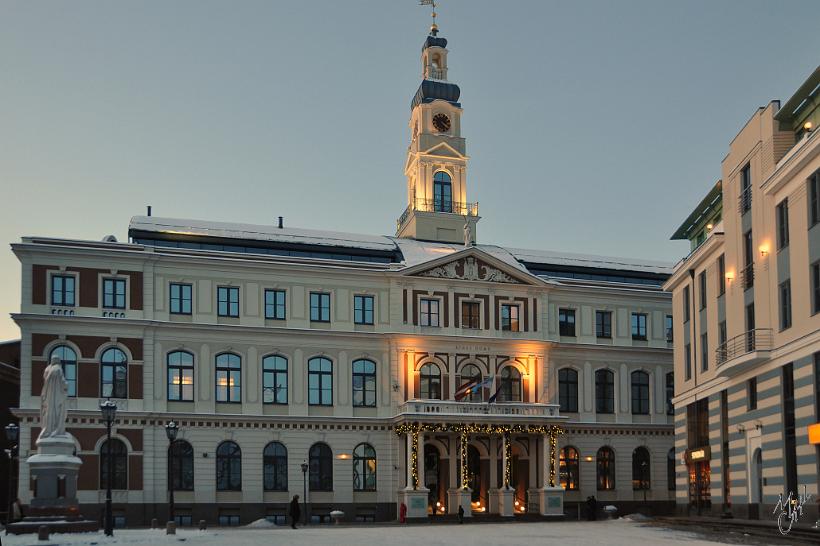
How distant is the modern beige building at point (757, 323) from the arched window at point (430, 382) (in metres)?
18.5

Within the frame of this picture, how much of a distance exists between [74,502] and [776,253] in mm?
27473

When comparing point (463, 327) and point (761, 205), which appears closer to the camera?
point (761, 205)

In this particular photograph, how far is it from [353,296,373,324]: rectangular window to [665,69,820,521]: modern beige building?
2145cm

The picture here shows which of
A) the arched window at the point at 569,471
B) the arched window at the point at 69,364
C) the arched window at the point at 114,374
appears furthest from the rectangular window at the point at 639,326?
the arched window at the point at 69,364

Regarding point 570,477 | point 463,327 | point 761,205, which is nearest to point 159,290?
point 463,327

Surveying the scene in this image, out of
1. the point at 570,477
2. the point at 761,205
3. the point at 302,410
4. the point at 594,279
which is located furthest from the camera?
the point at 594,279

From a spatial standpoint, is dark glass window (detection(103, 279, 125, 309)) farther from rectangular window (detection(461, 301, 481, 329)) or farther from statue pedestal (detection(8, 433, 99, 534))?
statue pedestal (detection(8, 433, 99, 534))

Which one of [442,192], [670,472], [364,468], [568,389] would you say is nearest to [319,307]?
[364,468]

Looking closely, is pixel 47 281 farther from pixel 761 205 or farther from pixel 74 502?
pixel 761 205

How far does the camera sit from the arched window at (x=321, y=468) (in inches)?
2589

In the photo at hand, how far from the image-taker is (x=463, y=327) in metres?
69.9

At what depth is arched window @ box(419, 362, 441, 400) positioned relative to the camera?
6875cm

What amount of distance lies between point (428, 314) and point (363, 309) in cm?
424

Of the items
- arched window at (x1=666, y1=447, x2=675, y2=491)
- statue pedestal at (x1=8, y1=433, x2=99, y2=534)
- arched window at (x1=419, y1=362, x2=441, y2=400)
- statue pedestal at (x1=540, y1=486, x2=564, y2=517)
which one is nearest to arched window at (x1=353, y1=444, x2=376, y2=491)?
arched window at (x1=419, y1=362, x2=441, y2=400)
